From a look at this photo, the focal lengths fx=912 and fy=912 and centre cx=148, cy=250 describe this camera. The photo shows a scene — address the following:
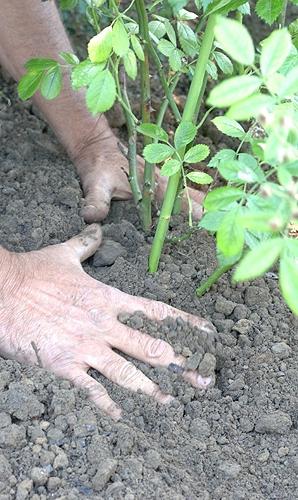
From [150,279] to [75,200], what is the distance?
1.33 feet

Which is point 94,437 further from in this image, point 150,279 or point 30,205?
point 30,205

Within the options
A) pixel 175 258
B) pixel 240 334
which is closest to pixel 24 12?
pixel 175 258

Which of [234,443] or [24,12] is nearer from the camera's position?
[234,443]

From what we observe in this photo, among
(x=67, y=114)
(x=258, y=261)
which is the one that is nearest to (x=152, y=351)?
(x=258, y=261)

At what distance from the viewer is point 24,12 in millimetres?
2564

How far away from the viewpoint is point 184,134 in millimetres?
1862

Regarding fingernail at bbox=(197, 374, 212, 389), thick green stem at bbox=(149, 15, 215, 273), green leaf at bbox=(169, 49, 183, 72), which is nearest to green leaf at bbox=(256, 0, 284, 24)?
thick green stem at bbox=(149, 15, 215, 273)

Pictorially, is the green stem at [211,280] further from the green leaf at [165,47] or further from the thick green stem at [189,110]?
the green leaf at [165,47]

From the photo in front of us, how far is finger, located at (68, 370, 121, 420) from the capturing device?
181cm

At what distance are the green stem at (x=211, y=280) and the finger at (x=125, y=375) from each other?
0.94 feet

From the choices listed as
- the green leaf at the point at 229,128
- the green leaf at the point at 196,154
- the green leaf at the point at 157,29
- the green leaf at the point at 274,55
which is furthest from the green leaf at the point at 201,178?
the green leaf at the point at 274,55

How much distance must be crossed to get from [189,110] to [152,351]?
516 mm

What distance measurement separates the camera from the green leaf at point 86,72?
170 centimetres

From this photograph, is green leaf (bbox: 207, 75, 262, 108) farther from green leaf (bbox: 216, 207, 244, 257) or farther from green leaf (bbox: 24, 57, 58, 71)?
green leaf (bbox: 24, 57, 58, 71)
